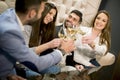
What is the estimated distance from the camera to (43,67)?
3.71ft

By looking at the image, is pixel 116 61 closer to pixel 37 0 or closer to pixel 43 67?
pixel 43 67

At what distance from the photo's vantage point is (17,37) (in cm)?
101

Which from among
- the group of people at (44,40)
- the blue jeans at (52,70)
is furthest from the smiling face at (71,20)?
the blue jeans at (52,70)

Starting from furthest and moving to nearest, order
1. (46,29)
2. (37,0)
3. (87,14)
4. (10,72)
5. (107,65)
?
1. (107,65)
2. (87,14)
3. (46,29)
4. (10,72)
5. (37,0)

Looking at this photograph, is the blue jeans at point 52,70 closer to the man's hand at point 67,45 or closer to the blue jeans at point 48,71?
the blue jeans at point 48,71

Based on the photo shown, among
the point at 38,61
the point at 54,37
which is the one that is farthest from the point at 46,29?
the point at 38,61

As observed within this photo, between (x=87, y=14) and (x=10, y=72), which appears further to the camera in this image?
(x=87, y=14)

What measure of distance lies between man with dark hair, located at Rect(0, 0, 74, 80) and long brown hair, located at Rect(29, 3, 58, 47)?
0.16m

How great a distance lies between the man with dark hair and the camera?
100 cm

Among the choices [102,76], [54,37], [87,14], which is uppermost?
[87,14]

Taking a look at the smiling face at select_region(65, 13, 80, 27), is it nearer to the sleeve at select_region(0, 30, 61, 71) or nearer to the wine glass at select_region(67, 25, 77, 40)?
the wine glass at select_region(67, 25, 77, 40)

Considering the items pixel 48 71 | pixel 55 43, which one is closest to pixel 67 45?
pixel 55 43

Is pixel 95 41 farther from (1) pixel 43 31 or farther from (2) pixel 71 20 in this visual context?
(1) pixel 43 31

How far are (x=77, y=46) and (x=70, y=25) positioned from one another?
128 millimetres
